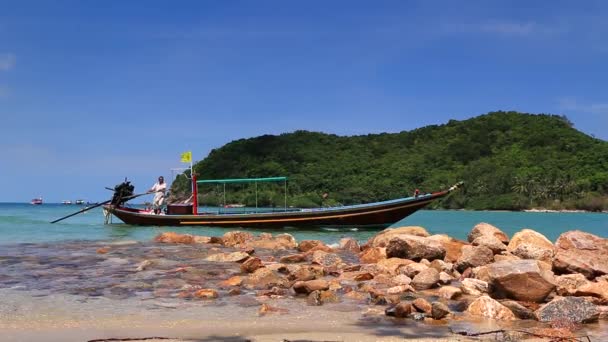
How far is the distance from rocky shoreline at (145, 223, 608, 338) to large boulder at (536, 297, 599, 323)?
0.01 meters

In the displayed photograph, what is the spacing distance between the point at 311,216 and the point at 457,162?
3478 inches

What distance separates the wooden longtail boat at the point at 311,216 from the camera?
25.9 metres

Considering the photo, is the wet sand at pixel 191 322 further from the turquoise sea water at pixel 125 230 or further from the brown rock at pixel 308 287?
the turquoise sea water at pixel 125 230

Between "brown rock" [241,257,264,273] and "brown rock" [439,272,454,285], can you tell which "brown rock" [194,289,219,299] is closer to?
"brown rock" [241,257,264,273]

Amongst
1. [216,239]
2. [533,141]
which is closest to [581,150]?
[533,141]

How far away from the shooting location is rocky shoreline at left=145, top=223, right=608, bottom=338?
6.57 m

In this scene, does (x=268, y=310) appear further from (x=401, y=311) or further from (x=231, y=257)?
(x=231, y=257)

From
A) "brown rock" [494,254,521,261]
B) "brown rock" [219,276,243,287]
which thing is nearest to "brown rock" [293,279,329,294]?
"brown rock" [219,276,243,287]

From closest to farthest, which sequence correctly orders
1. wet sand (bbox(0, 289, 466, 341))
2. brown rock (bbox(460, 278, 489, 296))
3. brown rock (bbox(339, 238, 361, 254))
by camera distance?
wet sand (bbox(0, 289, 466, 341)), brown rock (bbox(460, 278, 489, 296)), brown rock (bbox(339, 238, 361, 254))

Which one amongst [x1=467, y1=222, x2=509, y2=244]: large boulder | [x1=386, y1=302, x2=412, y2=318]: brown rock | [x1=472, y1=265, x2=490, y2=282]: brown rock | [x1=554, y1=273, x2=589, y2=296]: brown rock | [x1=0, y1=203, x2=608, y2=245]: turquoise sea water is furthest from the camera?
[x1=0, y1=203, x2=608, y2=245]: turquoise sea water

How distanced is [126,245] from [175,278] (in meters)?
7.51

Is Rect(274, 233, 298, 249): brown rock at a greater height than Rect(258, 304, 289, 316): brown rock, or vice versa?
Rect(274, 233, 298, 249): brown rock

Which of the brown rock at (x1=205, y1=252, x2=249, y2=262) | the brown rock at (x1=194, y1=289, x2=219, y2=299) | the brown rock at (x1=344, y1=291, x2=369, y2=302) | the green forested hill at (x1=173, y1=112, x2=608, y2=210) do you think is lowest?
the brown rock at (x1=344, y1=291, x2=369, y2=302)

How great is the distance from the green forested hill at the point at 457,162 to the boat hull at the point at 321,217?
43186mm
